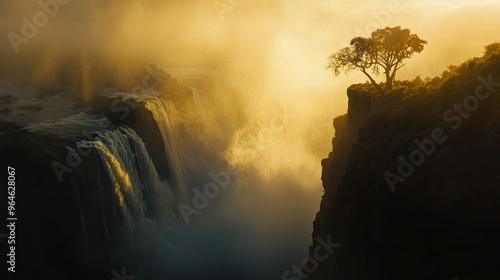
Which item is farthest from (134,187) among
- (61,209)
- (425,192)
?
(425,192)

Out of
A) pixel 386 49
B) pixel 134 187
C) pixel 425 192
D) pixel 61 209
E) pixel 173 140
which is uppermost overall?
pixel 173 140

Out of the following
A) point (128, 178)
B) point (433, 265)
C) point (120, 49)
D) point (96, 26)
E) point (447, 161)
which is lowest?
point (433, 265)

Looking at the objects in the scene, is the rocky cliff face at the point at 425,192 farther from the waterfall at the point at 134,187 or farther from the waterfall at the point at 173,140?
the waterfall at the point at 173,140

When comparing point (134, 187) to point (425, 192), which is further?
point (134, 187)

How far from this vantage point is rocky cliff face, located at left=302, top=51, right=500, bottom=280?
17.4m

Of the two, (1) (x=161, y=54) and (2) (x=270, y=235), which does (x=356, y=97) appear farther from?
(1) (x=161, y=54)

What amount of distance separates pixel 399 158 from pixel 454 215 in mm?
4051

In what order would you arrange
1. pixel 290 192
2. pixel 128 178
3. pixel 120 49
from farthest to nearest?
pixel 120 49 < pixel 290 192 < pixel 128 178

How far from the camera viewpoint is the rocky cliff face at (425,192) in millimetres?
17406

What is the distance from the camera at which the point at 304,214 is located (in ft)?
179

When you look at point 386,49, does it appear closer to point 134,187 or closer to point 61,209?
point 134,187

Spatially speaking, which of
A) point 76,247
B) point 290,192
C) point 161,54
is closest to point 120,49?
point 161,54

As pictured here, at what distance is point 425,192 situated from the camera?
1955 centimetres

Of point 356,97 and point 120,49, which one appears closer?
point 356,97
